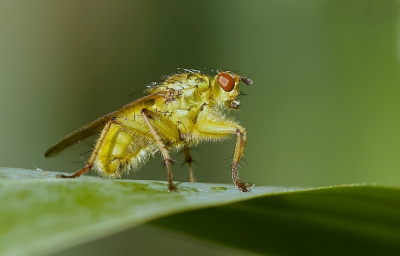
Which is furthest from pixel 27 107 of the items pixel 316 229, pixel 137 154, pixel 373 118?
pixel 316 229

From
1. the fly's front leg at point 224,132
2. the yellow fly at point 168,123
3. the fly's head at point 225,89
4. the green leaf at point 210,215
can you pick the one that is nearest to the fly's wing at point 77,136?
the yellow fly at point 168,123

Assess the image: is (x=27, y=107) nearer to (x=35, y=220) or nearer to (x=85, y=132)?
(x=85, y=132)

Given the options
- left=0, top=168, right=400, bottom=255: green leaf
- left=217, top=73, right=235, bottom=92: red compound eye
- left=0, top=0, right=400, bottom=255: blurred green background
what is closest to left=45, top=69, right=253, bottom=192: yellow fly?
left=217, top=73, right=235, bottom=92: red compound eye

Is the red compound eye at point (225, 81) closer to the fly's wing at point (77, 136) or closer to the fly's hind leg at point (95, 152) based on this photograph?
the fly's wing at point (77, 136)

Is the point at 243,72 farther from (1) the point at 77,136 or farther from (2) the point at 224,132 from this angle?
(1) the point at 77,136

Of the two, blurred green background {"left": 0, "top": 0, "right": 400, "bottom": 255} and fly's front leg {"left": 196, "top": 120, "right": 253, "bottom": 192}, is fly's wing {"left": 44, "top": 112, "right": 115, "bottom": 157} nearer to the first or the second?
fly's front leg {"left": 196, "top": 120, "right": 253, "bottom": 192}

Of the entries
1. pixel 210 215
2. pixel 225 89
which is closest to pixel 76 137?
pixel 225 89
